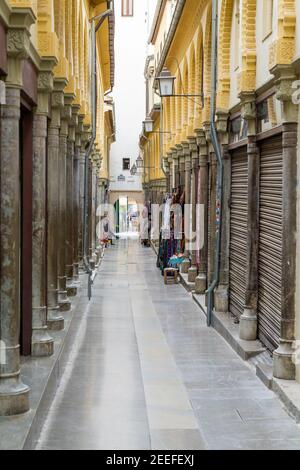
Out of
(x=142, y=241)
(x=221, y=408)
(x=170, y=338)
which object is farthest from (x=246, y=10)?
(x=142, y=241)

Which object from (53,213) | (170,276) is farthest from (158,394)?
(170,276)

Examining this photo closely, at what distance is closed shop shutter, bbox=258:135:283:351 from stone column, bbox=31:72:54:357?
9.92 feet

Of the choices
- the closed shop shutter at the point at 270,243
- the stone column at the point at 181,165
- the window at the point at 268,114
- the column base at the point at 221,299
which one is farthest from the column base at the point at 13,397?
the stone column at the point at 181,165

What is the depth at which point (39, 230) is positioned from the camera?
10.3 metres

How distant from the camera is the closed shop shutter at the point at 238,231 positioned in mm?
13695

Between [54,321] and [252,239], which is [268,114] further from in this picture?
[54,321]

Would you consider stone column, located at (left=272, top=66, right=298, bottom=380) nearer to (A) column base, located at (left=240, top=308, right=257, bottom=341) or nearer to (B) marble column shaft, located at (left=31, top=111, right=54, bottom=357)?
(A) column base, located at (left=240, top=308, right=257, bottom=341)

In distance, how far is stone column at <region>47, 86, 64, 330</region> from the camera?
39.7ft

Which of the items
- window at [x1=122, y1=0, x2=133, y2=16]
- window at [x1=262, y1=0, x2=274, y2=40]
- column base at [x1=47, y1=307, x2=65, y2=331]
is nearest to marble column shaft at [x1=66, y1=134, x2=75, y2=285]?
column base at [x1=47, y1=307, x2=65, y2=331]

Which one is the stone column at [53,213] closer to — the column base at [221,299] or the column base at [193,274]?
the column base at [221,299]

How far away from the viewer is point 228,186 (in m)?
15.4

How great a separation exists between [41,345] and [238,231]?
5194mm

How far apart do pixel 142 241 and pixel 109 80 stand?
9.26m
